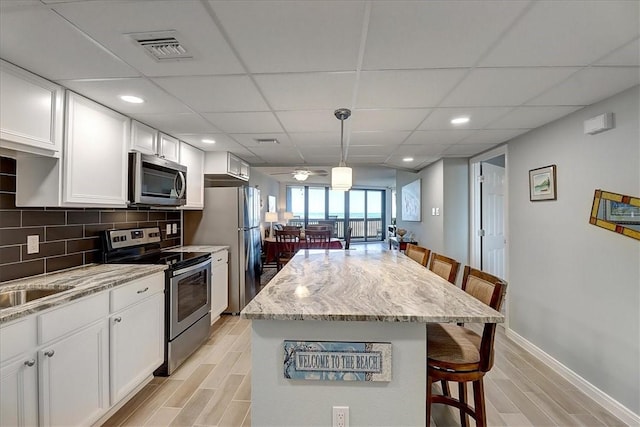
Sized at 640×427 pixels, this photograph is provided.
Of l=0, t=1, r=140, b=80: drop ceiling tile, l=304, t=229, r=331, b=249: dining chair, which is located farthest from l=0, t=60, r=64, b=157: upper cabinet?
l=304, t=229, r=331, b=249: dining chair

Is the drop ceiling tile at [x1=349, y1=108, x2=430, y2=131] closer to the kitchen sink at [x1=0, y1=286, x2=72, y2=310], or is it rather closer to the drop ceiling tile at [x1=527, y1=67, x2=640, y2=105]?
the drop ceiling tile at [x1=527, y1=67, x2=640, y2=105]

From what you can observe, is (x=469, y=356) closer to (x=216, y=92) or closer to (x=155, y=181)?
(x=216, y=92)

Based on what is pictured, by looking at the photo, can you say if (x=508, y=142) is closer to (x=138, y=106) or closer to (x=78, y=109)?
(x=138, y=106)

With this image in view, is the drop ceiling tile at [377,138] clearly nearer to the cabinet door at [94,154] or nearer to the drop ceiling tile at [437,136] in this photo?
the drop ceiling tile at [437,136]

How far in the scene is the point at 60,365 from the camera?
1.59 metres

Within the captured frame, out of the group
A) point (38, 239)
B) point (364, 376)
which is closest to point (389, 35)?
point (364, 376)

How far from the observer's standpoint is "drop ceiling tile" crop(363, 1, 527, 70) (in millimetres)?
1232

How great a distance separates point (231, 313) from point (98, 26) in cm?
346

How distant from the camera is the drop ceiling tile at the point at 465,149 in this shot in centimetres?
370

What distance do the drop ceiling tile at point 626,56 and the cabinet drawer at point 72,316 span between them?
10.3 ft

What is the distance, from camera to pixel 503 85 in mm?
1952

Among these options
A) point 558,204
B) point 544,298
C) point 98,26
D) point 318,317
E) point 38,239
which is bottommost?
point 544,298

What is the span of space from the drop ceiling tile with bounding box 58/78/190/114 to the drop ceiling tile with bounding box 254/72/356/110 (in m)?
0.72

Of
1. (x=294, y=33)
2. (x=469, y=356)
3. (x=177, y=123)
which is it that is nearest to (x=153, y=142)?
(x=177, y=123)
